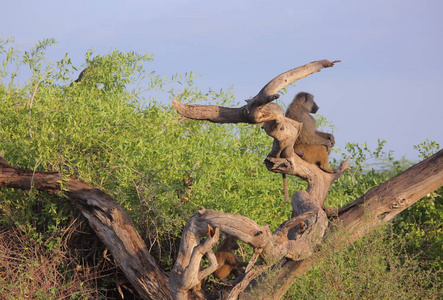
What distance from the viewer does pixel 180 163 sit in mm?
7180

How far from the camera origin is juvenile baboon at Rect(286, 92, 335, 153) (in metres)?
6.57

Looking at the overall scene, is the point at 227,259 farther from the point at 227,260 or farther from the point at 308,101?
the point at 308,101

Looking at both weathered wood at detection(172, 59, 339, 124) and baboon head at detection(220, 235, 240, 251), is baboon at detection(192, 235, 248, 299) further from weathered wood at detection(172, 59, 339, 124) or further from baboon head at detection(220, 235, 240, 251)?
weathered wood at detection(172, 59, 339, 124)

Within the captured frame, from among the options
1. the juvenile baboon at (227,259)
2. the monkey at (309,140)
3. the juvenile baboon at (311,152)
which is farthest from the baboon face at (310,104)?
the juvenile baboon at (227,259)

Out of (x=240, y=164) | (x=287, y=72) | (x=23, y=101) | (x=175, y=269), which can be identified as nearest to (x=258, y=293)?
(x=175, y=269)

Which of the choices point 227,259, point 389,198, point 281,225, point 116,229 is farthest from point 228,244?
point 389,198

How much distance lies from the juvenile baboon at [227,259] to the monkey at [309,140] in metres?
0.99

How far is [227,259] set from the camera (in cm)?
633

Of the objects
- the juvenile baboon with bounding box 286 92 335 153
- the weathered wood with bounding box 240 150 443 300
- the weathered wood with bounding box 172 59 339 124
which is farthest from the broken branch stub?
the weathered wood with bounding box 240 150 443 300

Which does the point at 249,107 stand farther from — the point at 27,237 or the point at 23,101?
the point at 23,101

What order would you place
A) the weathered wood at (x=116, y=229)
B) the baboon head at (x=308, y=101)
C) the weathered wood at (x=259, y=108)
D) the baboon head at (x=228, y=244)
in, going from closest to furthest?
1. the weathered wood at (x=259, y=108)
2. the baboon head at (x=228, y=244)
3. the weathered wood at (x=116, y=229)
4. the baboon head at (x=308, y=101)

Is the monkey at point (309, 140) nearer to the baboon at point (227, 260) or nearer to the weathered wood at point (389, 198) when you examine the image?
the weathered wood at point (389, 198)

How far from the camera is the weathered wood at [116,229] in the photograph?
21.2ft

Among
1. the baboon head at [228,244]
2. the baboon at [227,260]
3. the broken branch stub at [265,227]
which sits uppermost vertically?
the broken branch stub at [265,227]
